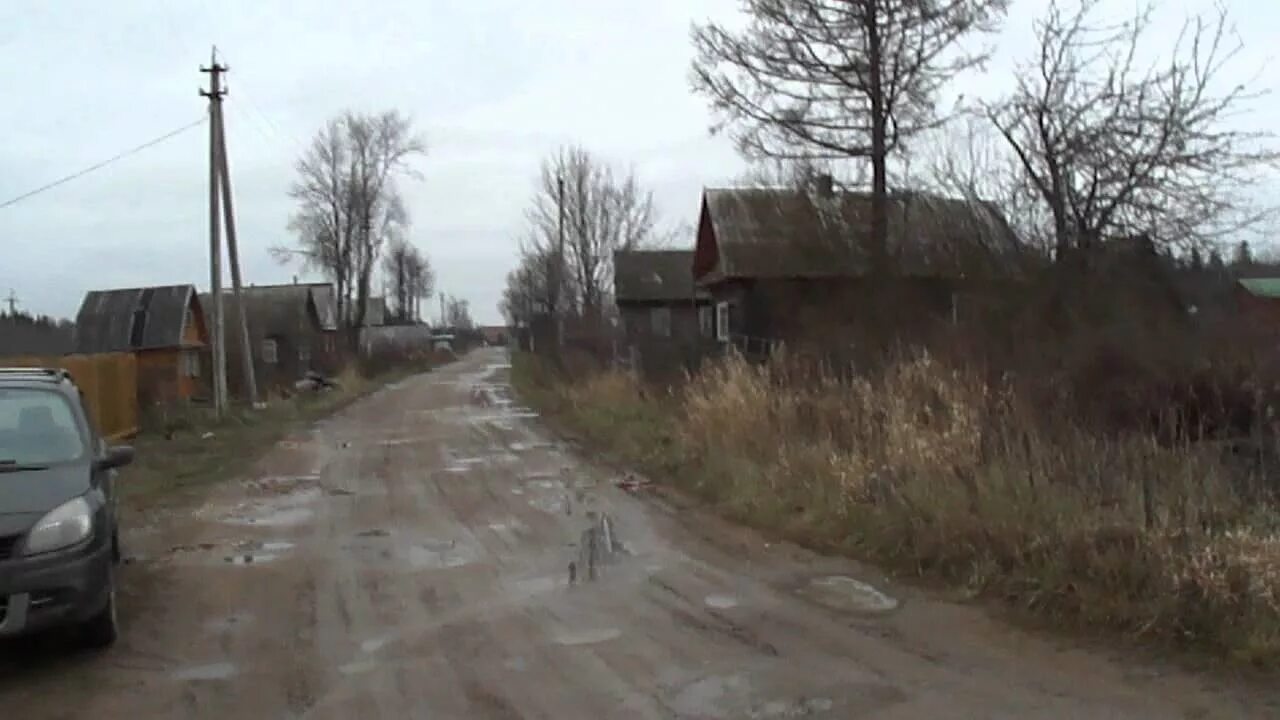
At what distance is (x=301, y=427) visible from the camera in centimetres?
2575

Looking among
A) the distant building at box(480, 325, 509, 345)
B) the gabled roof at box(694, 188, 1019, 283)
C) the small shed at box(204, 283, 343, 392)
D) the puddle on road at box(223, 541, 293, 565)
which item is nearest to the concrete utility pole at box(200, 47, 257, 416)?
the small shed at box(204, 283, 343, 392)

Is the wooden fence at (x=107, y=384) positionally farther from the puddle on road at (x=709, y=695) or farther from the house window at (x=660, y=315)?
the house window at (x=660, y=315)

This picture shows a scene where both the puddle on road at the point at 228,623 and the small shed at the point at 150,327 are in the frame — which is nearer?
the puddle on road at the point at 228,623

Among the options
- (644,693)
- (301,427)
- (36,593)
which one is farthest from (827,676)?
(301,427)

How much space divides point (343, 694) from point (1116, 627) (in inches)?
162

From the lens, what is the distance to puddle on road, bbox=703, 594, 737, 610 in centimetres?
745

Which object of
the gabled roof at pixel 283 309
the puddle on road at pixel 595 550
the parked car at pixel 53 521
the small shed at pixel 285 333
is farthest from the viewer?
the gabled roof at pixel 283 309

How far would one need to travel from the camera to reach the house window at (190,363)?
170 feet

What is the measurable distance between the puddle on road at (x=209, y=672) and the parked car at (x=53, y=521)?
25.7 inches

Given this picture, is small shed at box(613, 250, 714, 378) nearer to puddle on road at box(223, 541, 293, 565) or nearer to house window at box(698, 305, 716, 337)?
house window at box(698, 305, 716, 337)

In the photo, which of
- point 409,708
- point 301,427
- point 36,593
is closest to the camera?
point 409,708

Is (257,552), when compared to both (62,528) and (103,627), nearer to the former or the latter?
(103,627)

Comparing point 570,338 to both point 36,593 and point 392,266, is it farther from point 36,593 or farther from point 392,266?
point 392,266

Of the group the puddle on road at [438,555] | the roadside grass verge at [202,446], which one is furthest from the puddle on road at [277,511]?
the puddle on road at [438,555]
